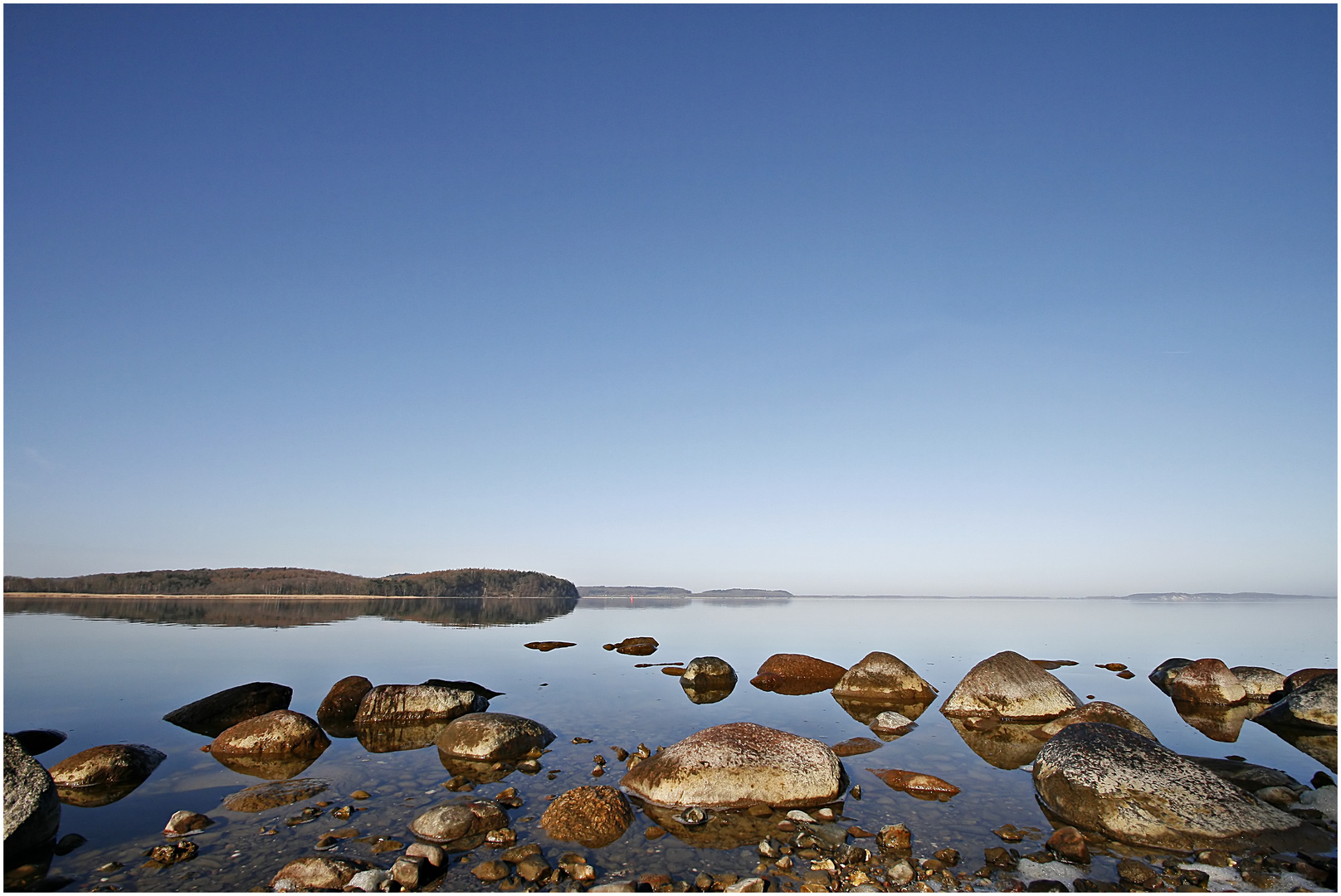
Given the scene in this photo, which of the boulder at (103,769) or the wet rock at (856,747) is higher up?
the boulder at (103,769)

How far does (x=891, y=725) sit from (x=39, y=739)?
21.4 metres

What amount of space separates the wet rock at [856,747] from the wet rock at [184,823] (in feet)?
39.8

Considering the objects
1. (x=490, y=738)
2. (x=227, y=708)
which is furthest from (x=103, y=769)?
(x=490, y=738)

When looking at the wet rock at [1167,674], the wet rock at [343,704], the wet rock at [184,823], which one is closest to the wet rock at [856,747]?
the wet rock at [184,823]

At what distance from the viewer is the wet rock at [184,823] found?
35.1 feet

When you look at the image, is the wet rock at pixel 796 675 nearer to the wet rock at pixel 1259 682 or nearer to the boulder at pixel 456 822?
the wet rock at pixel 1259 682

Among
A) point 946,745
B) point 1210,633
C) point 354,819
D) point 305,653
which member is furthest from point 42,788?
point 1210,633

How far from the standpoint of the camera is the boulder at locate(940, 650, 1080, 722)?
2069cm

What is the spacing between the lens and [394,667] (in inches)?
1200

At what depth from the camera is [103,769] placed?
13602 mm

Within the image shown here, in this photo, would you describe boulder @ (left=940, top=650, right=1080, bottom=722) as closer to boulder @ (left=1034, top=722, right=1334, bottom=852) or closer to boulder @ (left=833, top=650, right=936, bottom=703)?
boulder @ (left=833, top=650, right=936, bottom=703)

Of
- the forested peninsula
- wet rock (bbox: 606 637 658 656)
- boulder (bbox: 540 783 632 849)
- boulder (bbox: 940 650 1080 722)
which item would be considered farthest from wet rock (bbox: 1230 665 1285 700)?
the forested peninsula

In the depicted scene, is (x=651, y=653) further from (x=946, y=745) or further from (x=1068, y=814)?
(x=1068, y=814)

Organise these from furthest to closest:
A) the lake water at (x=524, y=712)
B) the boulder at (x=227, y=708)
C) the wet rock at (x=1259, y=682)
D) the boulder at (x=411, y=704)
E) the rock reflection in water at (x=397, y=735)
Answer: the wet rock at (x=1259, y=682)
the boulder at (x=411, y=704)
the boulder at (x=227, y=708)
the rock reflection in water at (x=397, y=735)
the lake water at (x=524, y=712)
